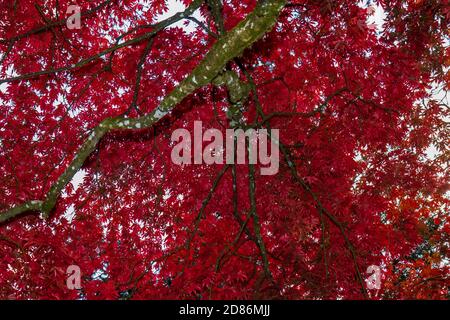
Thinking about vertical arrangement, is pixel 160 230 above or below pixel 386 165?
below

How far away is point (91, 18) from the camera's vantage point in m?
9.16

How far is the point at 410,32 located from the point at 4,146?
7.12m

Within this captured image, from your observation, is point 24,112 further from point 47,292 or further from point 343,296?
point 343,296

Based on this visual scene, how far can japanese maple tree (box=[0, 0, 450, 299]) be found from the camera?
5.20 m

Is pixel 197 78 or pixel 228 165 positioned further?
pixel 228 165

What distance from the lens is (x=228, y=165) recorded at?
5.60 meters

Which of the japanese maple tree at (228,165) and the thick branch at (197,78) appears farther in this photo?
the japanese maple tree at (228,165)

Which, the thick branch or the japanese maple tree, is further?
the japanese maple tree

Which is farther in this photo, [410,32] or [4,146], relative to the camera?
[4,146]

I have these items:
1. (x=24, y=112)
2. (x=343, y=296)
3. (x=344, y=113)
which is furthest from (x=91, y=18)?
(x=343, y=296)

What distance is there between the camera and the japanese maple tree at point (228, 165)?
520 cm
